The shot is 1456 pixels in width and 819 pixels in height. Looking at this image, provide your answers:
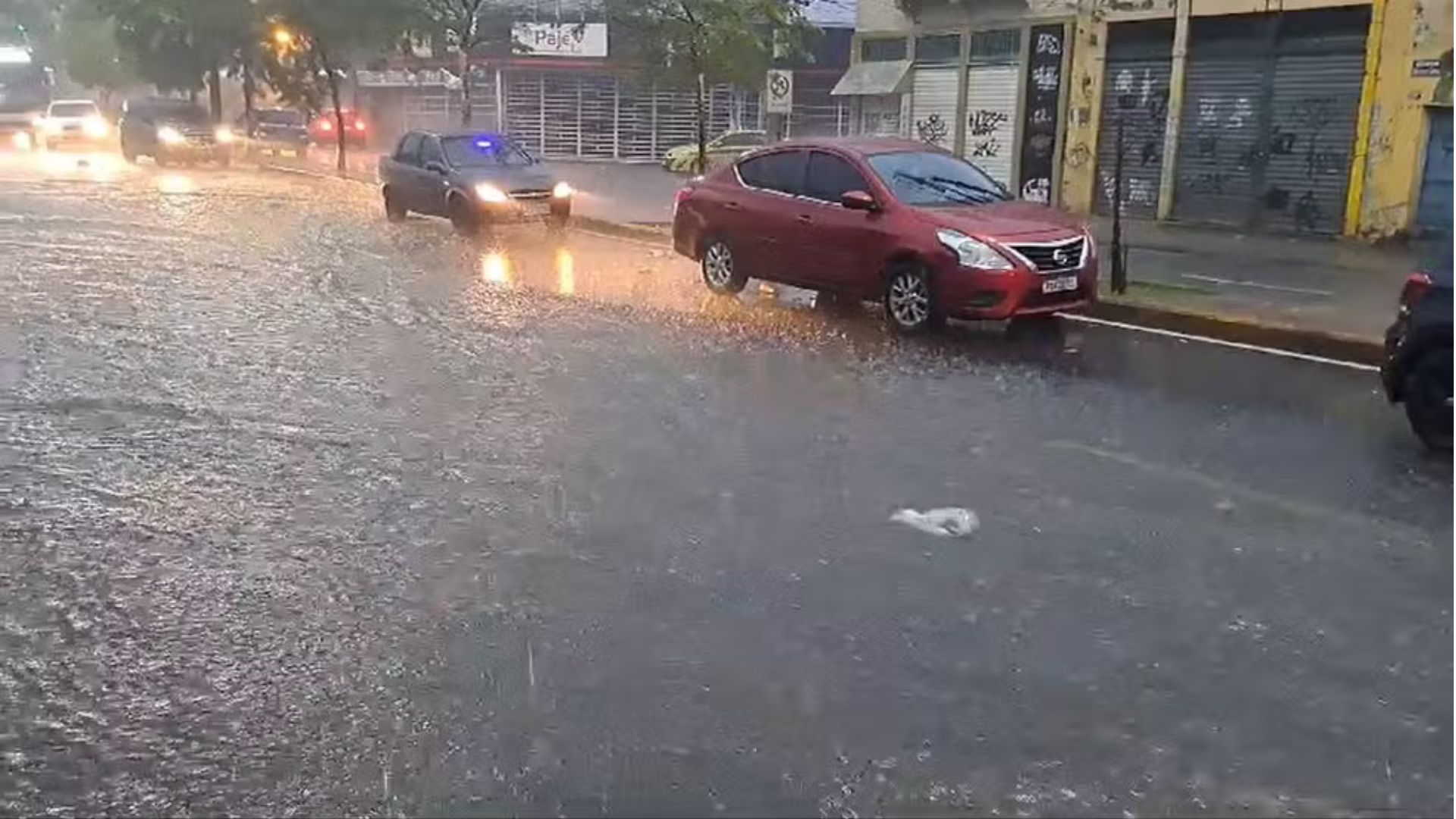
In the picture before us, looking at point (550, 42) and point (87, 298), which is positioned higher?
point (550, 42)

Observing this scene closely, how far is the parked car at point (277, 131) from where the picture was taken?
1650 inches

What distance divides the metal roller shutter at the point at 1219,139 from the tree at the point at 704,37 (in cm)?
688

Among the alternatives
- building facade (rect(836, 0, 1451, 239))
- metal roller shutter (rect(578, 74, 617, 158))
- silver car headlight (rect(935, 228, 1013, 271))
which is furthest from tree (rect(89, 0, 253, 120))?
silver car headlight (rect(935, 228, 1013, 271))

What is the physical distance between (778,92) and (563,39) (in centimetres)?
981

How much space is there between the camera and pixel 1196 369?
1023 centimetres

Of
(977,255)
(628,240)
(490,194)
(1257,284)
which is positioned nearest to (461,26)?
(490,194)

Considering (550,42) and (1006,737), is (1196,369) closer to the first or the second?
(1006,737)

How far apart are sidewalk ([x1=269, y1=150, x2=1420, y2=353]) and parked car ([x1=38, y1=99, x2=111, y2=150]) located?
29497 millimetres

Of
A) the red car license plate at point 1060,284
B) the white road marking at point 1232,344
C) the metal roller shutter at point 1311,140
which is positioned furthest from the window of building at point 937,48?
the red car license plate at point 1060,284

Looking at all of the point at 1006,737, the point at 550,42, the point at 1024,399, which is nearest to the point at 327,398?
the point at 1024,399

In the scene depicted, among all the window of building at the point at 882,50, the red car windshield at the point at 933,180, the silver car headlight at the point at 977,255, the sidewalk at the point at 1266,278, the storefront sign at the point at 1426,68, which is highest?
the window of building at the point at 882,50

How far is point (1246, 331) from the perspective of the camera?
38.0ft

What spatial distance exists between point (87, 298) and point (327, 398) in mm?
5848

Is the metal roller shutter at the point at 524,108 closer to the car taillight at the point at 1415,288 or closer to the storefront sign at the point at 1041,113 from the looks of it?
the storefront sign at the point at 1041,113
